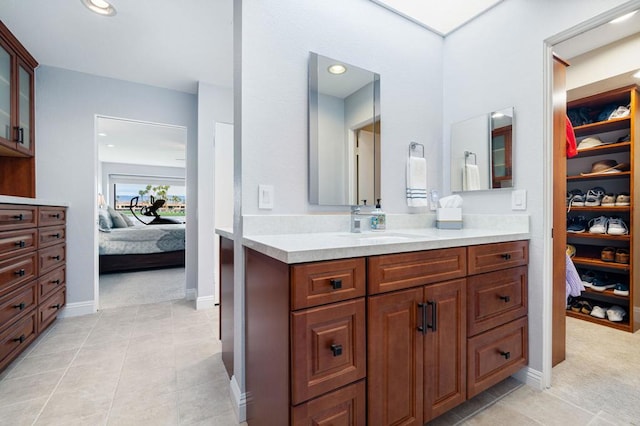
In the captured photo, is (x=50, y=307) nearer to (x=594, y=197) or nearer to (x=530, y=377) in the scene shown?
(x=530, y=377)

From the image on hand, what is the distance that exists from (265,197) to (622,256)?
303 centimetres

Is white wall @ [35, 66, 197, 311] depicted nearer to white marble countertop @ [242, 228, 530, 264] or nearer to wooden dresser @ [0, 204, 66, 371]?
wooden dresser @ [0, 204, 66, 371]

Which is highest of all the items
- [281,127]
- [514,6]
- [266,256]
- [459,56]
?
[514,6]

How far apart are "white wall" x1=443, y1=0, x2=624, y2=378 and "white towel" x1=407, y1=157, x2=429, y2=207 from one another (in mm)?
361

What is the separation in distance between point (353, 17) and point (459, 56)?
862mm

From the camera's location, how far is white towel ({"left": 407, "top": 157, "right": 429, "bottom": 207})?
1958mm

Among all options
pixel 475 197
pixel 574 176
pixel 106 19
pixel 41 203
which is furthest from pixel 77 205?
pixel 574 176

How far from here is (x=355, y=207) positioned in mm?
1755

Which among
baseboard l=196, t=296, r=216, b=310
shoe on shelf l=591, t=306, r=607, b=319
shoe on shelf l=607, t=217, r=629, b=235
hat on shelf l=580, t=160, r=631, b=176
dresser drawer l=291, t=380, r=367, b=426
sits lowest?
baseboard l=196, t=296, r=216, b=310

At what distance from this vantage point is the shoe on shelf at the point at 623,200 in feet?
7.96

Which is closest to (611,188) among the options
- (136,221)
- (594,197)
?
(594,197)

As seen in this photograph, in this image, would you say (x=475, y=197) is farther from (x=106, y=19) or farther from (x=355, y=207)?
(x=106, y=19)

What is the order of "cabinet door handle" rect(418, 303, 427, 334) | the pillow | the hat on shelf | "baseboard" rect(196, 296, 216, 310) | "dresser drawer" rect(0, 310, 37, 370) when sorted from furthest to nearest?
1. the pillow
2. "baseboard" rect(196, 296, 216, 310)
3. the hat on shelf
4. "dresser drawer" rect(0, 310, 37, 370)
5. "cabinet door handle" rect(418, 303, 427, 334)

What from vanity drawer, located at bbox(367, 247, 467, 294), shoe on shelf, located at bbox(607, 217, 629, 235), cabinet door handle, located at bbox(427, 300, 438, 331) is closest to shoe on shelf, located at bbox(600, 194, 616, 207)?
shoe on shelf, located at bbox(607, 217, 629, 235)
